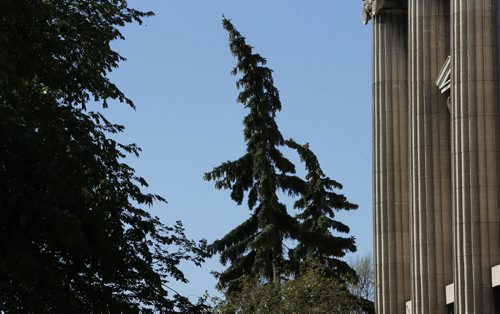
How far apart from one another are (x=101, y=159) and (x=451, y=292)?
64.4 ft

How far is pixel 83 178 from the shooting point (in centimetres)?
2570

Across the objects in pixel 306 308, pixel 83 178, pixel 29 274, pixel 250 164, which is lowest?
pixel 29 274

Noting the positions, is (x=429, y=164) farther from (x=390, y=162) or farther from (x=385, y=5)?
(x=385, y=5)

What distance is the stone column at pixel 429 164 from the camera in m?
45.1

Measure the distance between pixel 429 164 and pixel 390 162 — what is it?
5.94 metres

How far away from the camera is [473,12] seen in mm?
39344

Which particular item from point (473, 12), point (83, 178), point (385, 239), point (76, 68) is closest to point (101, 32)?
point (76, 68)

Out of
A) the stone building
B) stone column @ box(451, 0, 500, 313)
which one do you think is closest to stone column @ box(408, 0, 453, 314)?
the stone building

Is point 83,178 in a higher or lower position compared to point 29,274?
higher

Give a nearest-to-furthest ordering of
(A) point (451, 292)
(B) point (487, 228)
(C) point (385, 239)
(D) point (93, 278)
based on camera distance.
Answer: (D) point (93, 278), (B) point (487, 228), (A) point (451, 292), (C) point (385, 239)

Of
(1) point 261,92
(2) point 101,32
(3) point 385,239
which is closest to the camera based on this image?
(2) point 101,32

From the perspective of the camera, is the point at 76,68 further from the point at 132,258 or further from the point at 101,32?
the point at 132,258

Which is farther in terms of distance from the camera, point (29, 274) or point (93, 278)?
point (93, 278)

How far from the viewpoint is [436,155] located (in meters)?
45.6
